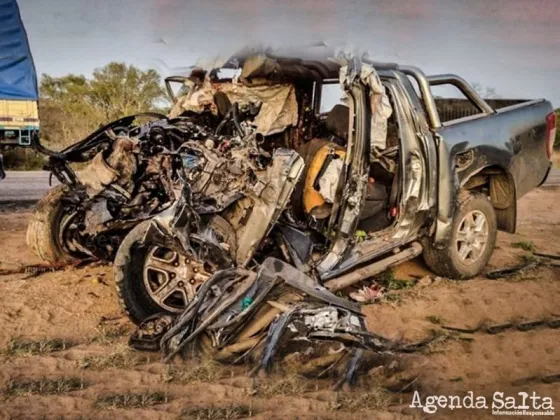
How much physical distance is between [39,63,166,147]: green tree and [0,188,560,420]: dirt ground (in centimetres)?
1622

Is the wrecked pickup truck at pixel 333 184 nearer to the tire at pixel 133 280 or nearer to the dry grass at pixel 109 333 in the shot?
the tire at pixel 133 280

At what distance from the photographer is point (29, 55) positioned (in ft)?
33.9

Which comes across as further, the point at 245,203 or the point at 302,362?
the point at 245,203

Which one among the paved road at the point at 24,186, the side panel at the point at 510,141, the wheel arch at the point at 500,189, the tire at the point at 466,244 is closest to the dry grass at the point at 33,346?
the tire at the point at 466,244

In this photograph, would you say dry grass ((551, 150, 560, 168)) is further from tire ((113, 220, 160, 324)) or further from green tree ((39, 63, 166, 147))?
tire ((113, 220, 160, 324))

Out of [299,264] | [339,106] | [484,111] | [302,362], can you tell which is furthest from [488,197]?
[302,362]

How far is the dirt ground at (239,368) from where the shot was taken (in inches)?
128

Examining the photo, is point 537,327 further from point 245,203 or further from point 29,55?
point 29,55

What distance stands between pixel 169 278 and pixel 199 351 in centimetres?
91

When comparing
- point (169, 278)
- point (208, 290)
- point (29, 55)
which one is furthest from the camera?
point (29, 55)

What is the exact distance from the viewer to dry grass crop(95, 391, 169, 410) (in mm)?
3205

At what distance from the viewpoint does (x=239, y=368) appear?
3682 millimetres

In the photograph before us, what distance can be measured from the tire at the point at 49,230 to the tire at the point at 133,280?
1.67 metres

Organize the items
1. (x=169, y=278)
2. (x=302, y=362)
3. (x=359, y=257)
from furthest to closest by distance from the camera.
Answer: (x=359, y=257), (x=169, y=278), (x=302, y=362)
